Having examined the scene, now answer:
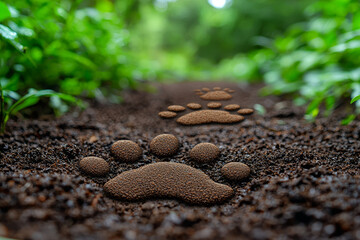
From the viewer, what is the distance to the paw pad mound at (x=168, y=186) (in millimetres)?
1090

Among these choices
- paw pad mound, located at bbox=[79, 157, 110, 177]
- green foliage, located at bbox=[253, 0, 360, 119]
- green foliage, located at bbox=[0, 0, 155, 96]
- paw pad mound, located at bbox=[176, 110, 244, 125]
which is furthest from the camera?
green foliage, located at bbox=[253, 0, 360, 119]

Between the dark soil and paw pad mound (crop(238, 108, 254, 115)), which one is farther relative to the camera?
paw pad mound (crop(238, 108, 254, 115))

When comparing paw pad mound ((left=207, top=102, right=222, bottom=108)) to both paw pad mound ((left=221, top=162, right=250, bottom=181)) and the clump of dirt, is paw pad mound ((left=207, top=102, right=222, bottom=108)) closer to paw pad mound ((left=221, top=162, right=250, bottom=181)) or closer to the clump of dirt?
the clump of dirt

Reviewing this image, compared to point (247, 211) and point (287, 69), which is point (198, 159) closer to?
point (247, 211)

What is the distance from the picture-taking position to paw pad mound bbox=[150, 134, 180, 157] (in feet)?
4.23

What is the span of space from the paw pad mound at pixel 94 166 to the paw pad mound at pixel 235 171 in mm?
566

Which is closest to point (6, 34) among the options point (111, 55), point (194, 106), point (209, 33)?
point (194, 106)

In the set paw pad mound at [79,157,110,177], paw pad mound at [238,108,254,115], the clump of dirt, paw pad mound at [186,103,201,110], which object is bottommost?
paw pad mound at [79,157,110,177]

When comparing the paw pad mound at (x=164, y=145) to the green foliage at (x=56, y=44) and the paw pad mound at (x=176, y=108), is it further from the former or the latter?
the green foliage at (x=56, y=44)

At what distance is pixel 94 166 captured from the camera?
1.20 meters

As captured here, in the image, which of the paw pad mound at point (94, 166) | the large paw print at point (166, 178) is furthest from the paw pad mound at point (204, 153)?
the paw pad mound at point (94, 166)

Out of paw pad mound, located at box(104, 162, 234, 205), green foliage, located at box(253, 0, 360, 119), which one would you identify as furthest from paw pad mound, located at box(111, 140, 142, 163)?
green foliage, located at box(253, 0, 360, 119)

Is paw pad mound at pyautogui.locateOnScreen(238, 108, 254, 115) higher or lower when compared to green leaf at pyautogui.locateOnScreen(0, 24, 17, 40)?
lower

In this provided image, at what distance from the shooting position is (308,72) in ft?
10.4
